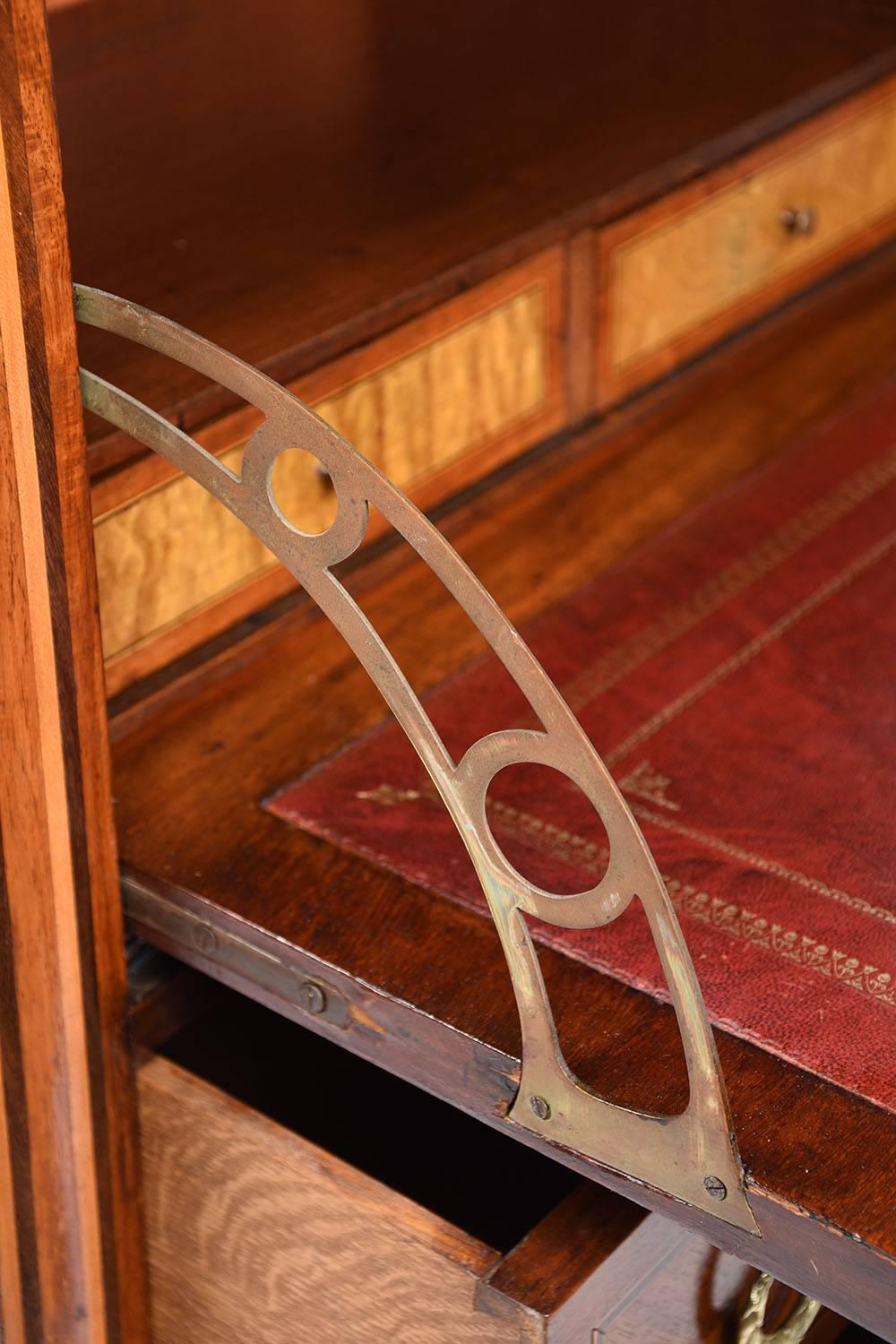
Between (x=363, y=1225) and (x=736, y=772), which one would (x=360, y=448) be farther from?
(x=363, y=1225)

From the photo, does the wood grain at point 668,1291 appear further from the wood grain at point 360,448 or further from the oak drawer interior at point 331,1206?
the wood grain at point 360,448

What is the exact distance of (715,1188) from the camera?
75cm

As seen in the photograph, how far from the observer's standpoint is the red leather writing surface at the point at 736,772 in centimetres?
85

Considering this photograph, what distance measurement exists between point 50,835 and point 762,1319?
45 cm

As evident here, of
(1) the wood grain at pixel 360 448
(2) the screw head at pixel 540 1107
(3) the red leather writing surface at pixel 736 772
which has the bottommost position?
→ (2) the screw head at pixel 540 1107

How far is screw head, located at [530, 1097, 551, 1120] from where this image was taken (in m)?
0.80

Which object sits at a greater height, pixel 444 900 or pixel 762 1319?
pixel 444 900

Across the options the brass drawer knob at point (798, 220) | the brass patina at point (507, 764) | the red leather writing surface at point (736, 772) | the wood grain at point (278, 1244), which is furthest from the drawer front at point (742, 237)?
the wood grain at point (278, 1244)

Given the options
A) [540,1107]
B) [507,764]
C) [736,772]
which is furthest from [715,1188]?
[736,772]

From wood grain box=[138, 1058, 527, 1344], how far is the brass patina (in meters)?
0.12

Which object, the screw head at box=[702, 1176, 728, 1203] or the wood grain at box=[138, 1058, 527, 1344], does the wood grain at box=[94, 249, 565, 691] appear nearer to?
the wood grain at box=[138, 1058, 527, 1344]

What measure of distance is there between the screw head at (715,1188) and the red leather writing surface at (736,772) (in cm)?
8

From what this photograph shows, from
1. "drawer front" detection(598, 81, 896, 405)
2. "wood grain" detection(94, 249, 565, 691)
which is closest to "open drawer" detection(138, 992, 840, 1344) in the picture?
"wood grain" detection(94, 249, 565, 691)

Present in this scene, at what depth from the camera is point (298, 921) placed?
90 centimetres
